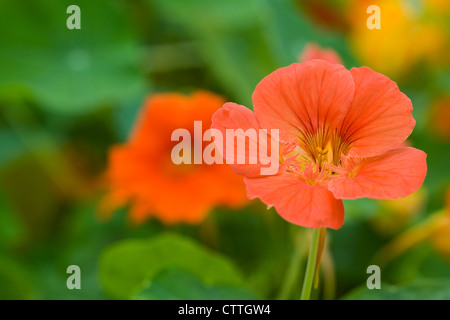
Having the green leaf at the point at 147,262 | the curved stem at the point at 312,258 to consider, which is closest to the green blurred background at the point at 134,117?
the green leaf at the point at 147,262

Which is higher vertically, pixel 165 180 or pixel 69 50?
pixel 69 50

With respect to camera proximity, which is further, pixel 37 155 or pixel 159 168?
pixel 37 155

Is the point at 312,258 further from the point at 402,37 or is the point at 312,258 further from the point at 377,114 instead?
the point at 402,37

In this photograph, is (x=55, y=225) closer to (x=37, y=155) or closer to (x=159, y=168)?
(x=37, y=155)

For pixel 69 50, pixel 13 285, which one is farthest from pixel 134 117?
pixel 13 285

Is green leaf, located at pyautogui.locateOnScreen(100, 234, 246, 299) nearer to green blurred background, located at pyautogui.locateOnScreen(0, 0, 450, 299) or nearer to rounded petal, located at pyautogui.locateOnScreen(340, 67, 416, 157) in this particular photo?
green blurred background, located at pyautogui.locateOnScreen(0, 0, 450, 299)

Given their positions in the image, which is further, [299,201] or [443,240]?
[443,240]

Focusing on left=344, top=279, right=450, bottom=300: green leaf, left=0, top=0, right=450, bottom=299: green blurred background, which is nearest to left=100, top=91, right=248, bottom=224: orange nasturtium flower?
left=0, top=0, right=450, bottom=299: green blurred background
